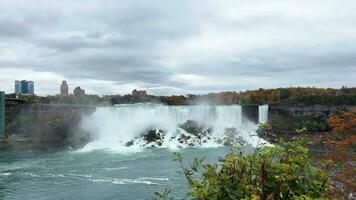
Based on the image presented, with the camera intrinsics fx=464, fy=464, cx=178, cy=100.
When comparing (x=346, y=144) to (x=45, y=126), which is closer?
(x=346, y=144)

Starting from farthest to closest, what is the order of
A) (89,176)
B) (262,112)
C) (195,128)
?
(262,112)
(195,128)
(89,176)

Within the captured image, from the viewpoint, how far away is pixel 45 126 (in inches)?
1505

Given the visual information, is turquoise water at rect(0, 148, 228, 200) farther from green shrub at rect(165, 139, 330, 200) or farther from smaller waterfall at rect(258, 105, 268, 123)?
smaller waterfall at rect(258, 105, 268, 123)

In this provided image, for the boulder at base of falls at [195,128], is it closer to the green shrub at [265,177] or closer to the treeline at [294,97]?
the treeline at [294,97]

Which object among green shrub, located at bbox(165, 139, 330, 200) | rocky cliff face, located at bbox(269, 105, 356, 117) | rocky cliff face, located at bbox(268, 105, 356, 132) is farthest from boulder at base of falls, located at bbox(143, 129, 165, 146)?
green shrub, located at bbox(165, 139, 330, 200)

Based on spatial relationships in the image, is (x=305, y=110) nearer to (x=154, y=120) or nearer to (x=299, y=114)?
(x=299, y=114)

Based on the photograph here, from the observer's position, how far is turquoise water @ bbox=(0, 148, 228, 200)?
53.5ft

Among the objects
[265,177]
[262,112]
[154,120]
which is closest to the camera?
[265,177]

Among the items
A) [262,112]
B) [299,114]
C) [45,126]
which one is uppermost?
[262,112]

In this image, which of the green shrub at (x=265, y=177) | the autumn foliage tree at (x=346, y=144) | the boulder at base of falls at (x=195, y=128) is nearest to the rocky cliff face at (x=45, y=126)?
the boulder at base of falls at (x=195, y=128)

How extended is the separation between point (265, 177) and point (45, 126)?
37.3m

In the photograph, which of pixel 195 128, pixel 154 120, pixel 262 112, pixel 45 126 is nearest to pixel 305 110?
pixel 262 112

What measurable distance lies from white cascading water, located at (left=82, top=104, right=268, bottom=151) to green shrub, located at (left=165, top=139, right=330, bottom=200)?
32791 mm

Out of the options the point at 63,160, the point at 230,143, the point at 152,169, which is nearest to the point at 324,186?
the point at 230,143
